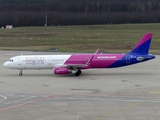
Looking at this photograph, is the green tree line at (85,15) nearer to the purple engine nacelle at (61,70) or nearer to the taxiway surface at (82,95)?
the taxiway surface at (82,95)

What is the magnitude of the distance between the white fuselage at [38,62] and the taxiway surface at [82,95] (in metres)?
1.46

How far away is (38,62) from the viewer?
46.8 m

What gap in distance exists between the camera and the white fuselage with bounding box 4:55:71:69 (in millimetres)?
46594

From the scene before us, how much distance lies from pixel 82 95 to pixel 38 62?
14838 millimetres

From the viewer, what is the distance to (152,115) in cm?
2631

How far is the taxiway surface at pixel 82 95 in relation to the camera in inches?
1060

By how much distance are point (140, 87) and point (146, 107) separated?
9067 millimetres

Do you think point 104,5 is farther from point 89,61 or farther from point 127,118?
point 127,118

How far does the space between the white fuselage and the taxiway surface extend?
146 centimetres

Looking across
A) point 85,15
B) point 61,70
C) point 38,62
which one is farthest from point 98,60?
point 85,15

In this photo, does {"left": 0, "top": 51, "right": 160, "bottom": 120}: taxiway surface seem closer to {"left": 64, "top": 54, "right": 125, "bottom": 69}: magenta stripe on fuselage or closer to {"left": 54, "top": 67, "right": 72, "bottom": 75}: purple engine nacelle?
{"left": 54, "top": 67, "right": 72, "bottom": 75}: purple engine nacelle

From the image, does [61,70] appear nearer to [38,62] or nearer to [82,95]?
[38,62]

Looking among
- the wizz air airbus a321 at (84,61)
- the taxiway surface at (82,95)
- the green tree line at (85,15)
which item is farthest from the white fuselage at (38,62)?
the green tree line at (85,15)

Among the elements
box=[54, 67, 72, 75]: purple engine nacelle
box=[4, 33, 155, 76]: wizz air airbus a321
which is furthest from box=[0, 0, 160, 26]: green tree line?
box=[54, 67, 72, 75]: purple engine nacelle
